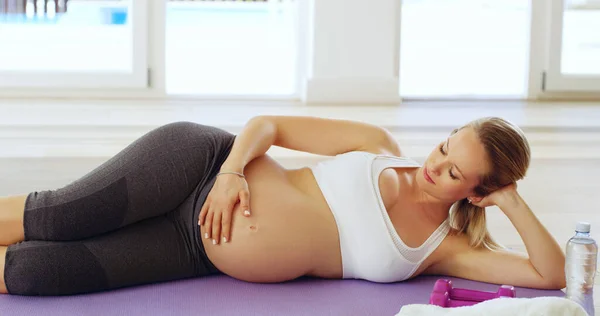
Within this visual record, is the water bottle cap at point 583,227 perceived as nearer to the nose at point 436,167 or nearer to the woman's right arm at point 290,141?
the nose at point 436,167

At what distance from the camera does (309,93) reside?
5.38 meters

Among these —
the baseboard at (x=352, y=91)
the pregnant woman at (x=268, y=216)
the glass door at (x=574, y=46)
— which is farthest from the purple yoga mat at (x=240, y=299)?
the glass door at (x=574, y=46)

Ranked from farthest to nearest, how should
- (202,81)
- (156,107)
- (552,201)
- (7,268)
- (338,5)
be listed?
(202,81) < (338,5) < (156,107) < (552,201) < (7,268)

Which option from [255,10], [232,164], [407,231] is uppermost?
[255,10]

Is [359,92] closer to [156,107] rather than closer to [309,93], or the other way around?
[309,93]

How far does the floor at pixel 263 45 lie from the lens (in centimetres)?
555

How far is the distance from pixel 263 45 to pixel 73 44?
4.08ft

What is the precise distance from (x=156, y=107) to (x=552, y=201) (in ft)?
8.95

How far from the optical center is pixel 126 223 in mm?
1773

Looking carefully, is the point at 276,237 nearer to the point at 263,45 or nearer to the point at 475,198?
the point at 475,198

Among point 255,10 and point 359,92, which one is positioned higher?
point 255,10

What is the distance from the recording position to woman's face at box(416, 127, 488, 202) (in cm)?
173

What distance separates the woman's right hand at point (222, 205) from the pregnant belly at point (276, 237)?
0.06 ft

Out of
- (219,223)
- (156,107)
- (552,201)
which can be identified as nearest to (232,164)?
(219,223)
